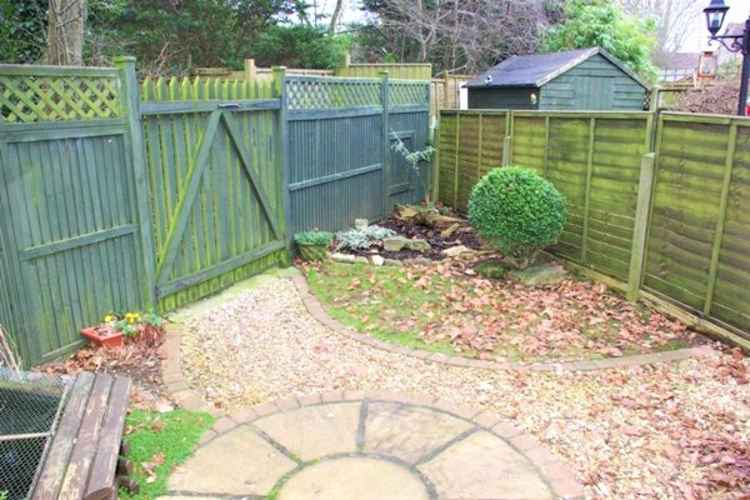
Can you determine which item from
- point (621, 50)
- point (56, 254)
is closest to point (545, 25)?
point (621, 50)

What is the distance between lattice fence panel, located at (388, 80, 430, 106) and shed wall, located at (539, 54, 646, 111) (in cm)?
194

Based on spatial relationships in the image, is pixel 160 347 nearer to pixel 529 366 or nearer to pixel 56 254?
pixel 56 254

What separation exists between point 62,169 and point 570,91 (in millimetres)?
8730

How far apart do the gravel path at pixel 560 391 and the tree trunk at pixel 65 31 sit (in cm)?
293

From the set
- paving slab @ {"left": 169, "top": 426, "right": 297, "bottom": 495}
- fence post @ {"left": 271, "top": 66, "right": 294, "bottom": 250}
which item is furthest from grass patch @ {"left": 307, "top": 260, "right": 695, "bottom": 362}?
paving slab @ {"left": 169, "top": 426, "right": 297, "bottom": 495}

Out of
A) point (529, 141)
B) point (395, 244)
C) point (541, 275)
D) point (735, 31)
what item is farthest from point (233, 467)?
point (735, 31)

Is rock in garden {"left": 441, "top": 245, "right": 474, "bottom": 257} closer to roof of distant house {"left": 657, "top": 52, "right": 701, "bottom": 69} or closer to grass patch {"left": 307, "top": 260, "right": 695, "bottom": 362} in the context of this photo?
grass patch {"left": 307, "top": 260, "right": 695, "bottom": 362}

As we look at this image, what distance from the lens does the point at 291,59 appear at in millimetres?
15562

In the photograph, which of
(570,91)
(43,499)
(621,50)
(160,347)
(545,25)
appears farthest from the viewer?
(545,25)

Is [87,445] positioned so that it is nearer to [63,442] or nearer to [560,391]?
[63,442]

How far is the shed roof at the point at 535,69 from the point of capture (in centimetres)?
998

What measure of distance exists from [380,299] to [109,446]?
3328 mm

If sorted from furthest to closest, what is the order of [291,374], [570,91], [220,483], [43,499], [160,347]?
[570,91]
[160,347]
[291,374]
[220,483]
[43,499]

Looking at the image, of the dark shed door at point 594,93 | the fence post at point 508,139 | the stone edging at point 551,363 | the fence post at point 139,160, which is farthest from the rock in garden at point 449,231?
the fence post at point 139,160
